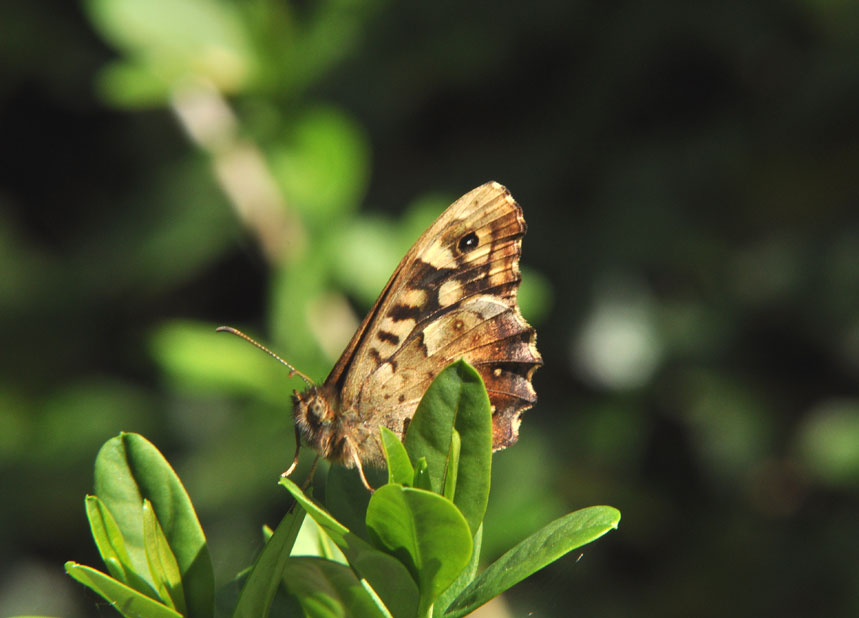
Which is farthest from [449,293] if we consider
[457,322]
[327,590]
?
[327,590]

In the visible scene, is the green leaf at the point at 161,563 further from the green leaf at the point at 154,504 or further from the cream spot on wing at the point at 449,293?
the cream spot on wing at the point at 449,293

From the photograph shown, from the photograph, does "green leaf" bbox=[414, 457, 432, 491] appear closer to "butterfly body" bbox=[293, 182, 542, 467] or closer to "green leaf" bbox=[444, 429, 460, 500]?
"green leaf" bbox=[444, 429, 460, 500]

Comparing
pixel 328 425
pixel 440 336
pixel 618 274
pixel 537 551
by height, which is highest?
pixel 618 274

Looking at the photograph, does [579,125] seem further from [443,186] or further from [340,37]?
[340,37]

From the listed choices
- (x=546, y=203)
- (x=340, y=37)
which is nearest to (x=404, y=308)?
(x=340, y=37)

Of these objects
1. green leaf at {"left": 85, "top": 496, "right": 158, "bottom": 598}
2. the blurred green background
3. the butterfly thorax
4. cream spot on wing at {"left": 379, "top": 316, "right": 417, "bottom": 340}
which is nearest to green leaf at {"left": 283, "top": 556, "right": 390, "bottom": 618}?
green leaf at {"left": 85, "top": 496, "right": 158, "bottom": 598}

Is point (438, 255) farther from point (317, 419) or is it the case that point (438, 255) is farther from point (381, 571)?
point (381, 571)
